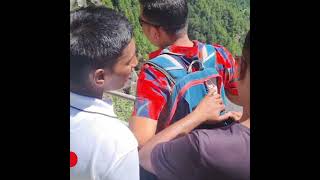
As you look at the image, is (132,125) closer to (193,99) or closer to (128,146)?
(128,146)

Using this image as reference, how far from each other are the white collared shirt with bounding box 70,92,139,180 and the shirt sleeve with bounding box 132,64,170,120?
0.61 feet

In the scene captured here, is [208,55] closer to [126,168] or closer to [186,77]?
[186,77]

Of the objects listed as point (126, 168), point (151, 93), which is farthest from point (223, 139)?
point (126, 168)

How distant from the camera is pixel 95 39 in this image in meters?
3.96

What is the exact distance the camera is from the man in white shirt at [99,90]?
3.95 meters

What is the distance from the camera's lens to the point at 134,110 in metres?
3.99

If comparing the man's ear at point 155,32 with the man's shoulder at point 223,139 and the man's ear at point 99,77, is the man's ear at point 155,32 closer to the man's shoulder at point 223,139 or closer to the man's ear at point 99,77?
the man's ear at point 99,77

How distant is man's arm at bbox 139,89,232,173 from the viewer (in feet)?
13.0

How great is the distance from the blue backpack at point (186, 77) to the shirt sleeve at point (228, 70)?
0.04 metres

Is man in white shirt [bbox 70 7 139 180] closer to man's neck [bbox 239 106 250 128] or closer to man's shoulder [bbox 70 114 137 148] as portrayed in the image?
man's shoulder [bbox 70 114 137 148]

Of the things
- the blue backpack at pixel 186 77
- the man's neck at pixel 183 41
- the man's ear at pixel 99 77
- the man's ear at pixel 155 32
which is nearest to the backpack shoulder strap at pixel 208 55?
the blue backpack at pixel 186 77

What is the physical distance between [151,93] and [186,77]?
26 cm

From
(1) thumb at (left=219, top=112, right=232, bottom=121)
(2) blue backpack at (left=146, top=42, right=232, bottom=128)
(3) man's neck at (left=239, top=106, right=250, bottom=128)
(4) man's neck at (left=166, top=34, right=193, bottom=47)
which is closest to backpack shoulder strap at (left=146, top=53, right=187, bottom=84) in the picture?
(2) blue backpack at (left=146, top=42, right=232, bottom=128)

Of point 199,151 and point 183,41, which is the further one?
point 183,41
